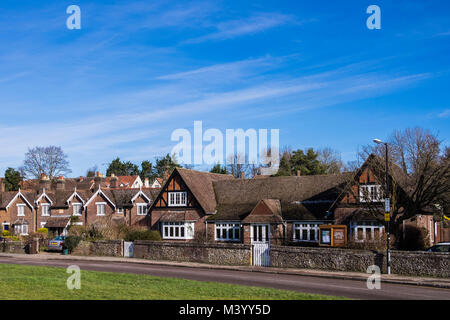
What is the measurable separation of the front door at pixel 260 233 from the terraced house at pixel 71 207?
15.3 metres

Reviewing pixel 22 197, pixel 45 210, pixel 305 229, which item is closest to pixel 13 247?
pixel 45 210

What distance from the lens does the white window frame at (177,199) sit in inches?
1925

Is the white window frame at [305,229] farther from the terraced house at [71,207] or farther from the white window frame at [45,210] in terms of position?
the white window frame at [45,210]

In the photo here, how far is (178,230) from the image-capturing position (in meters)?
47.8

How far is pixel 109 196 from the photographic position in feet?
191

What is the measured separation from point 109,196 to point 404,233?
34.0 m

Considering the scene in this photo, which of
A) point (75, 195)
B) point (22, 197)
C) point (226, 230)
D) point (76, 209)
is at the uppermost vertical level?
point (75, 195)

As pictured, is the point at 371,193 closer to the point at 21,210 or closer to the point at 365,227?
the point at 365,227

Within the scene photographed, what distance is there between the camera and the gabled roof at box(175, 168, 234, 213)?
47625 millimetres

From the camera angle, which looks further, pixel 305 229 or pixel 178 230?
pixel 178 230

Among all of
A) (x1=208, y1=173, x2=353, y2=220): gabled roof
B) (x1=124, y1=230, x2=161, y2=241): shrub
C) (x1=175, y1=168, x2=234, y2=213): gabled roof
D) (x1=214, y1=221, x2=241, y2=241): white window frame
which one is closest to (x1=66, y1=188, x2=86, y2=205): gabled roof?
(x1=175, y1=168, x2=234, y2=213): gabled roof

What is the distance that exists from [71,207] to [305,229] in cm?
3212

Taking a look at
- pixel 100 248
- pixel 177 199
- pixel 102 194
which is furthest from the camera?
pixel 102 194

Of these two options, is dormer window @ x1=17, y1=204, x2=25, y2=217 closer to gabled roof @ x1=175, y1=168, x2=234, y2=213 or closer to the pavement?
gabled roof @ x1=175, y1=168, x2=234, y2=213
